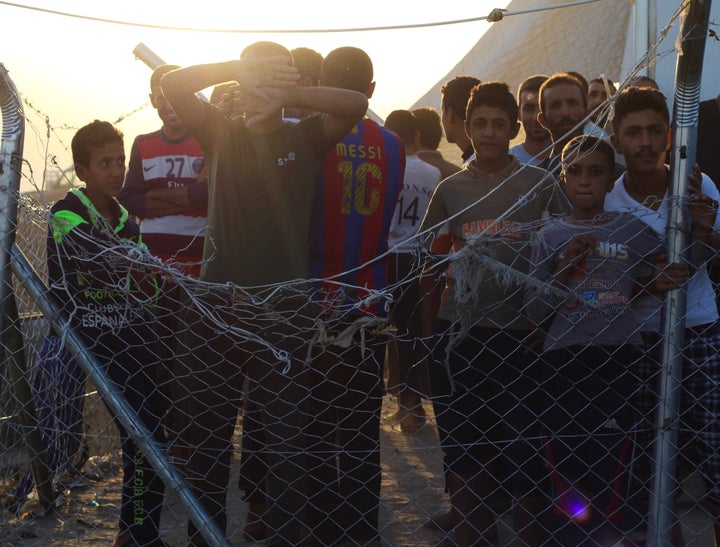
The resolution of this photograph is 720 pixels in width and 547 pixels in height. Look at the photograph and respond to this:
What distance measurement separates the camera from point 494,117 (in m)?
3.79

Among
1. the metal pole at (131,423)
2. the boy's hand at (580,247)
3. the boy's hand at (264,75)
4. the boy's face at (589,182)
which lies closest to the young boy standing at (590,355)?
the boy's hand at (580,247)

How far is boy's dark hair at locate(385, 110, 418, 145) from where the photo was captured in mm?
5996

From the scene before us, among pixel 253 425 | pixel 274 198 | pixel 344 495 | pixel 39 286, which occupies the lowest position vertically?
pixel 344 495

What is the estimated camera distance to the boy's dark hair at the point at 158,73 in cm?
457

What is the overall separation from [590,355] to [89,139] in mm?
2211

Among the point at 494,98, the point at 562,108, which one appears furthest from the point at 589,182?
the point at 562,108

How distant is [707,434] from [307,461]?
53.7 inches

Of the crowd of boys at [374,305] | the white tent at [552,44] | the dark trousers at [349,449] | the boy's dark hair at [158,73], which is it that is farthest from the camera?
the white tent at [552,44]

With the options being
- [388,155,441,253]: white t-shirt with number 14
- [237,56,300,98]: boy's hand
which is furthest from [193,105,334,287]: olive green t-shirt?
[388,155,441,253]: white t-shirt with number 14

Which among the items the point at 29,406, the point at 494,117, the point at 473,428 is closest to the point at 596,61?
the point at 494,117

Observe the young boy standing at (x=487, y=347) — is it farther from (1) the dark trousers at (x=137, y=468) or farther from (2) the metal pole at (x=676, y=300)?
(1) the dark trousers at (x=137, y=468)

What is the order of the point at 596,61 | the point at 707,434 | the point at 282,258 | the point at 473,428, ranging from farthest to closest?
the point at 596,61
the point at 473,428
the point at 282,258
the point at 707,434

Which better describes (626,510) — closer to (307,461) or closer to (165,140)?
(307,461)

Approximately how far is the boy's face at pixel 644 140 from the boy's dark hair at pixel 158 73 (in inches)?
85.7
